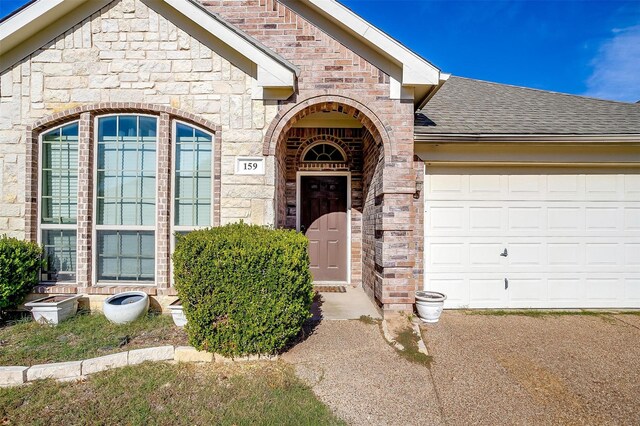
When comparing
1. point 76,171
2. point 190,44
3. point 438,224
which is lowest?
point 438,224

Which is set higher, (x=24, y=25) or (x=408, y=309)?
(x=24, y=25)

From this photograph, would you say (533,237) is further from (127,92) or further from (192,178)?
(127,92)

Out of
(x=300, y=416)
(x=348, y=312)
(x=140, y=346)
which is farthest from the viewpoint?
(x=348, y=312)

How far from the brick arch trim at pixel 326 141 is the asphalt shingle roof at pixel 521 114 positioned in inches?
64.7

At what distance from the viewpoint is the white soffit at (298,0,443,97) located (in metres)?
4.44

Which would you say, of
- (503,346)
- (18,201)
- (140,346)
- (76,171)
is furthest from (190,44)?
(503,346)

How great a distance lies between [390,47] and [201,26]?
9.13 ft

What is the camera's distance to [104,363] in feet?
10.7

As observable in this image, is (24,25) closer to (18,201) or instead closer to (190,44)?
(190,44)

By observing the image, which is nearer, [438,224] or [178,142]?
[178,142]

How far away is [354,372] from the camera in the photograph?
3.31 metres

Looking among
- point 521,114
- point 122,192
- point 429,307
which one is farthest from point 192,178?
point 521,114

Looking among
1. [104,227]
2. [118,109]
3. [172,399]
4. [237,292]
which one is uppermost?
[118,109]

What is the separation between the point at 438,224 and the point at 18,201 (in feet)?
22.2
